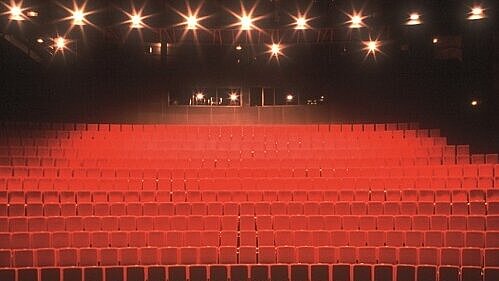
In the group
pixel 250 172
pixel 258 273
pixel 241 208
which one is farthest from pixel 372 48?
pixel 258 273

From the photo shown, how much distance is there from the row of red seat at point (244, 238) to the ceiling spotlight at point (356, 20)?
1.82 metres

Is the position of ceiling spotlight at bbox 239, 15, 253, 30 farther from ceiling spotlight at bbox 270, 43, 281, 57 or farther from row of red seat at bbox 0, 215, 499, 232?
row of red seat at bbox 0, 215, 499, 232

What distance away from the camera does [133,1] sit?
12.0ft

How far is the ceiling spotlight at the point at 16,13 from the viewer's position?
144 inches

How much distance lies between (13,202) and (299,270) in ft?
4.57

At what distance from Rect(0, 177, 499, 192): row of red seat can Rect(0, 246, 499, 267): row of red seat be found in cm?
62

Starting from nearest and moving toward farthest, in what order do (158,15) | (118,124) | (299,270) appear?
1. (299,270)
2. (158,15)
3. (118,124)

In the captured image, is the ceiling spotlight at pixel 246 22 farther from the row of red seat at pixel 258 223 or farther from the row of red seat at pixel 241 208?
the row of red seat at pixel 258 223

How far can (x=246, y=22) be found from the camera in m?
3.98

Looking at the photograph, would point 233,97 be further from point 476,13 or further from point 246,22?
point 476,13

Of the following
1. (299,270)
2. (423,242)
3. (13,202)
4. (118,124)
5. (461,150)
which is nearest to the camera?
(299,270)

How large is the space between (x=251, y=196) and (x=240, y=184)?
8.5 inches

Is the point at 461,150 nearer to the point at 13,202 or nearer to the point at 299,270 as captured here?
the point at 299,270

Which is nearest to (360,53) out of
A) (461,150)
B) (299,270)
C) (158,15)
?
(461,150)
